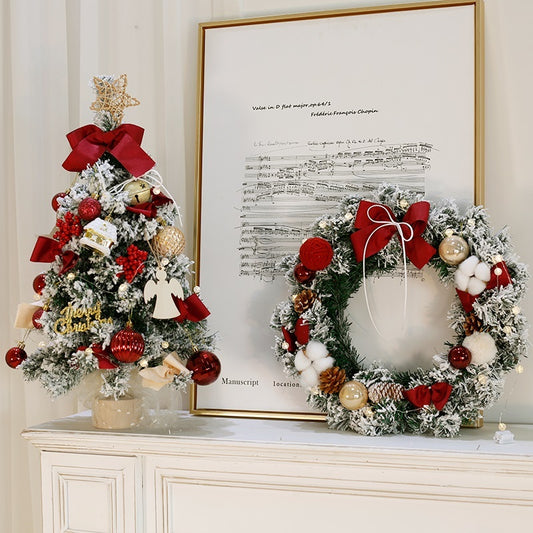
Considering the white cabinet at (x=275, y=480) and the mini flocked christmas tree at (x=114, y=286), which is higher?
→ the mini flocked christmas tree at (x=114, y=286)

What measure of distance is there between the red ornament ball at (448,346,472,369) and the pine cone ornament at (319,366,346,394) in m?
0.20

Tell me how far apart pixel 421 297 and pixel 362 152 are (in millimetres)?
314

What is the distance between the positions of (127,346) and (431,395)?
0.54 metres

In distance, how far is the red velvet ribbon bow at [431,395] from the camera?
1.18 metres

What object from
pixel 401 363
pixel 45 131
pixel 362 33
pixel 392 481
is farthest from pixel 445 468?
pixel 45 131

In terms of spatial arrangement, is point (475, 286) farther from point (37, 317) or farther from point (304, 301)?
point (37, 317)

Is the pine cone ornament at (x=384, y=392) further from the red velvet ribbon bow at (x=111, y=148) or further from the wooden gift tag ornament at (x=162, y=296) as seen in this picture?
the red velvet ribbon bow at (x=111, y=148)

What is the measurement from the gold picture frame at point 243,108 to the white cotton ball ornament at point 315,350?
0.16 metres

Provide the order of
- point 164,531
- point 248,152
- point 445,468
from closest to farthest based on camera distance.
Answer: point 445,468
point 164,531
point 248,152

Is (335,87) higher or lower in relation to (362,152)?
higher

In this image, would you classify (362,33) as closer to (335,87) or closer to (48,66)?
(335,87)

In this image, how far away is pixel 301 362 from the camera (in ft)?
4.10

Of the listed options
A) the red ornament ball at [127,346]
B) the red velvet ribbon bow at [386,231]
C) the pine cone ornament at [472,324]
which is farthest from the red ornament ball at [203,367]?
the pine cone ornament at [472,324]

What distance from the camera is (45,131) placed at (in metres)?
1.55
